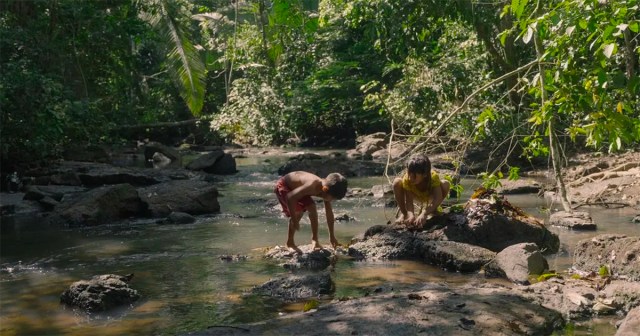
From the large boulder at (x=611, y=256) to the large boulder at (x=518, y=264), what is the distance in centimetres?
40

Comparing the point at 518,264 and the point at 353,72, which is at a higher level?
the point at 353,72

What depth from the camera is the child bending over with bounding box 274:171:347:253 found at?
7.62 m

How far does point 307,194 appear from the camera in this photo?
7898 millimetres

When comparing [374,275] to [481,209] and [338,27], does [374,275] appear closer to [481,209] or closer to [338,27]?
[481,209]

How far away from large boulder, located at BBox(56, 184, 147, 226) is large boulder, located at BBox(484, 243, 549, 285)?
20.9 ft

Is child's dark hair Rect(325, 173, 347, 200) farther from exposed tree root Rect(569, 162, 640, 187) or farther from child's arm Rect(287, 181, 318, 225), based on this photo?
exposed tree root Rect(569, 162, 640, 187)

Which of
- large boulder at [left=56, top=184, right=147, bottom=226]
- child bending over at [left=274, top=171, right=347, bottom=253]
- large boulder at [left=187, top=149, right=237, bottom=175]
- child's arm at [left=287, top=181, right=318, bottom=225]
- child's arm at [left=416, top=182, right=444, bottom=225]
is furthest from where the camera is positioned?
large boulder at [left=187, top=149, right=237, bottom=175]

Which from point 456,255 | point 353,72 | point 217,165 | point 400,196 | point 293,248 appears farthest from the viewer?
point 353,72

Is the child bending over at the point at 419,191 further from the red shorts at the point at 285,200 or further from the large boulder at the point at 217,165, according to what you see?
the large boulder at the point at 217,165

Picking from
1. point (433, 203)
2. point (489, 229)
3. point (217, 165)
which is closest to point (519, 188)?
point (489, 229)

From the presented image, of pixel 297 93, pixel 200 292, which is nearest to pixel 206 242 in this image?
pixel 200 292

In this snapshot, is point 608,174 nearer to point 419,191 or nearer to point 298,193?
point 419,191

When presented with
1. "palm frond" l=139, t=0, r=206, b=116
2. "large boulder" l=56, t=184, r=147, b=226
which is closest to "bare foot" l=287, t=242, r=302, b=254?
"large boulder" l=56, t=184, r=147, b=226

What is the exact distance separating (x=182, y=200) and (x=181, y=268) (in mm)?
4545
